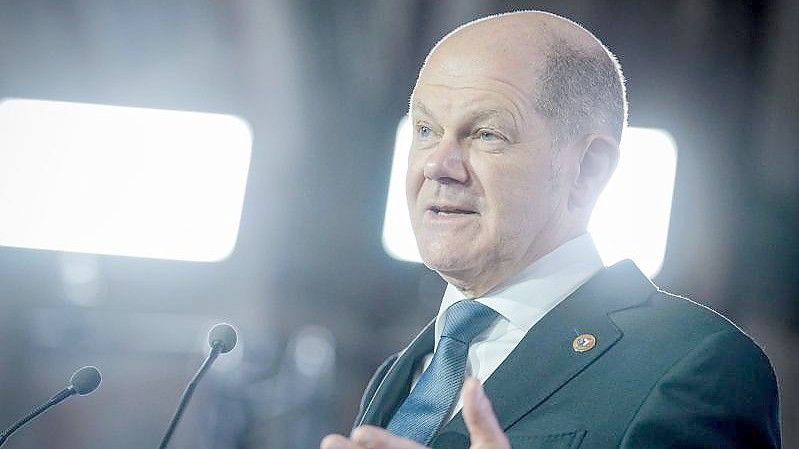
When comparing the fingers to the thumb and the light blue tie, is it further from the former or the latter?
the light blue tie

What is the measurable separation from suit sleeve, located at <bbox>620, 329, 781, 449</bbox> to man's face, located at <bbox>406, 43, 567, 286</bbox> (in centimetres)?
35

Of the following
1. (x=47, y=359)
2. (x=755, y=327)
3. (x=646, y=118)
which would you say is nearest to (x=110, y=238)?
(x=47, y=359)

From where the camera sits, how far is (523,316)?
157 cm

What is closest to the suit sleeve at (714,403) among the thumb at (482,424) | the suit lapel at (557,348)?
the suit lapel at (557,348)

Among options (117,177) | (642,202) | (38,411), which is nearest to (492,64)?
(38,411)

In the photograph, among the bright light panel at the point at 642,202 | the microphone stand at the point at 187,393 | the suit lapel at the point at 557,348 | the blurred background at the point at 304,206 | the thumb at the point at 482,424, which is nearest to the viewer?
the thumb at the point at 482,424

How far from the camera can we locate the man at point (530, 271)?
4.48 ft

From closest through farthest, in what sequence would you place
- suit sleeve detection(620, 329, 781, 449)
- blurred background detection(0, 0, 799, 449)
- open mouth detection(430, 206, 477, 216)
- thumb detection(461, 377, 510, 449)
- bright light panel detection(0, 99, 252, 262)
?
thumb detection(461, 377, 510, 449) < suit sleeve detection(620, 329, 781, 449) < open mouth detection(430, 206, 477, 216) < blurred background detection(0, 0, 799, 449) < bright light panel detection(0, 99, 252, 262)

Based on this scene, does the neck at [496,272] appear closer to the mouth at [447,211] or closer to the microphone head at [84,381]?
the mouth at [447,211]

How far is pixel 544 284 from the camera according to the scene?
5.22ft

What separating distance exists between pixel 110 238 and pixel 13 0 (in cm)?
128

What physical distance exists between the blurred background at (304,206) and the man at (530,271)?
10.6 ft

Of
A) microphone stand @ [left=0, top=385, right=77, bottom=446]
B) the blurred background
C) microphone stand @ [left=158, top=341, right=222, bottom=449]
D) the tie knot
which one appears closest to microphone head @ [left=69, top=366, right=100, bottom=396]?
microphone stand @ [left=0, top=385, right=77, bottom=446]

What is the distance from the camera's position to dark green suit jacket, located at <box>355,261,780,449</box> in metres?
1.29
